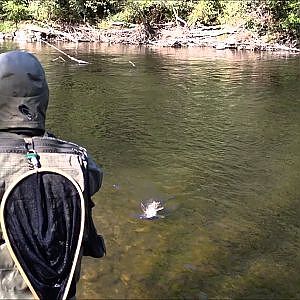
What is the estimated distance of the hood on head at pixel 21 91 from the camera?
1921 millimetres

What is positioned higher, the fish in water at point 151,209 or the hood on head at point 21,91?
the hood on head at point 21,91

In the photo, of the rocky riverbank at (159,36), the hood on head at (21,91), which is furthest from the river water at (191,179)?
the rocky riverbank at (159,36)

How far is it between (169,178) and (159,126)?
3.29m

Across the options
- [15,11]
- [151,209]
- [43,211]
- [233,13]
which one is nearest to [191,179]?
[151,209]

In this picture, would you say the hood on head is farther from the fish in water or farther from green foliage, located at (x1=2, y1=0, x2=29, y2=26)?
green foliage, located at (x1=2, y1=0, x2=29, y2=26)

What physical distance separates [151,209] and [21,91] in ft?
15.1

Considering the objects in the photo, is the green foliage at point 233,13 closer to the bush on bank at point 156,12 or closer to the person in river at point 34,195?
the bush on bank at point 156,12

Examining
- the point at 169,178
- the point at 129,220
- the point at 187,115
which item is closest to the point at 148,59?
the point at 187,115

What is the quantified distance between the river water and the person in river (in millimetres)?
2696

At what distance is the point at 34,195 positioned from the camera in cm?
189

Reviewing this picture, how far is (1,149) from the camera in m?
1.91

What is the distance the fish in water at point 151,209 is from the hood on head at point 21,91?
4307 mm

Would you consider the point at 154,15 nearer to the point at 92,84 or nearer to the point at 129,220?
the point at 92,84

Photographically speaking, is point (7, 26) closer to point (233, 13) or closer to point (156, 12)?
point (156, 12)
